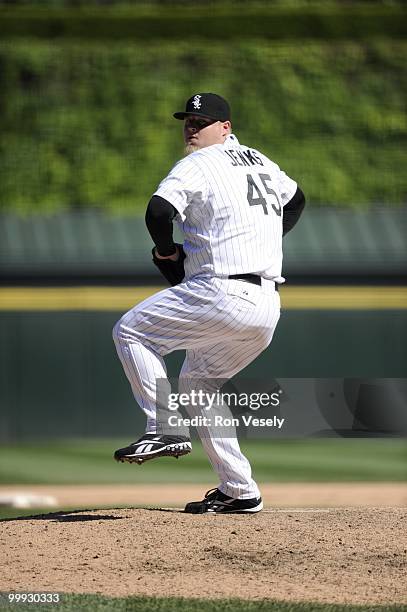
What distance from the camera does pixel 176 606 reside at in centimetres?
378

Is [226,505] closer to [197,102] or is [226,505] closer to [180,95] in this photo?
[197,102]

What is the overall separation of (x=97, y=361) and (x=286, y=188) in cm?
769

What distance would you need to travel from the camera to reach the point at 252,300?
179 inches

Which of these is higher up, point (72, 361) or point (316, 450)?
point (72, 361)

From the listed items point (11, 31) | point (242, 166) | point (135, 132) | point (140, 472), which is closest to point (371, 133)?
point (135, 132)

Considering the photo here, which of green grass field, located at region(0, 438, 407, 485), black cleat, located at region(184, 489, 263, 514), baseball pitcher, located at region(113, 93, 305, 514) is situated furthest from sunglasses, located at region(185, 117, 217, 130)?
green grass field, located at region(0, 438, 407, 485)

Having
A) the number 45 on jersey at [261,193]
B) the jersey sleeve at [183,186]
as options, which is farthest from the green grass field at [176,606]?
the number 45 on jersey at [261,193]

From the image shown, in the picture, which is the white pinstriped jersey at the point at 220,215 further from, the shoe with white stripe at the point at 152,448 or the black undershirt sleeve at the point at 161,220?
the shoe with white stripe at the point at 152,448

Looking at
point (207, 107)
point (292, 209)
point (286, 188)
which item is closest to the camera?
point (207, 107)

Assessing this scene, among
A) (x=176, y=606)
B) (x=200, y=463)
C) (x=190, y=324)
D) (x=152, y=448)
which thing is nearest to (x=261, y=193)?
(x=190, y=324)

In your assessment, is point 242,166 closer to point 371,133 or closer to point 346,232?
point 346,232

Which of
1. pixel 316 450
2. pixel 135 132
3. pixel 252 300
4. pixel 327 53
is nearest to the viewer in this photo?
pixel 252 300

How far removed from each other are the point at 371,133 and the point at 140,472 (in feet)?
28.2

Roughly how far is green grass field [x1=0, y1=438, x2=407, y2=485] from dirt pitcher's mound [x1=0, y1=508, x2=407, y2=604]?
449cm
